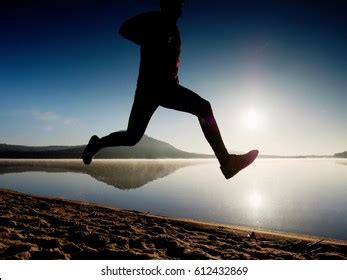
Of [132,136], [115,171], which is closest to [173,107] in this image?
[132,136]

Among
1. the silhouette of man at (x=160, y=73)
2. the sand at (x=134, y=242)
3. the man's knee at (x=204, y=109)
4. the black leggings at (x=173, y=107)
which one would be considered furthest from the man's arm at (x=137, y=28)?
the sand at (x=134, y=242)

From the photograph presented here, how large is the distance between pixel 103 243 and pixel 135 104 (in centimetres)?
326

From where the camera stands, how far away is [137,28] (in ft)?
11.0

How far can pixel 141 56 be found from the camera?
340cm

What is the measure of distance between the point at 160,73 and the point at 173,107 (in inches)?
15.0

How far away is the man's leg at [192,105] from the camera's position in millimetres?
3381

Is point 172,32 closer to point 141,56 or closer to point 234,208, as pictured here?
point 141,56

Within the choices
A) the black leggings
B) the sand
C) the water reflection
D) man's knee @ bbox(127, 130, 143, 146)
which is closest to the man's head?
the black leggings

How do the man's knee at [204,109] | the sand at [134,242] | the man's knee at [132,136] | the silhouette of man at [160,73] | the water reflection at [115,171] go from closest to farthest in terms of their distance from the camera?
the silhouette of man at [160,73] < the man's knee at [204,109] < the man's knee at [132,136] < the sand at [134,242] < the water reflection at [115,171]

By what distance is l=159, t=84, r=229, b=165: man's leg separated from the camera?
338 centimetres

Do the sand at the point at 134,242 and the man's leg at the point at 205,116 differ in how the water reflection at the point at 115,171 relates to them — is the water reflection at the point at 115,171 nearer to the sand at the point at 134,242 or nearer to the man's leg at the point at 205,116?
the sand at the point at 134,242

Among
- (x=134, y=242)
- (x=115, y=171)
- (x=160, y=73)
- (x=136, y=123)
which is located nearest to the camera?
(x=160, y=73)

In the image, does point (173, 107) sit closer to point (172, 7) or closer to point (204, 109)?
point (204, 109)

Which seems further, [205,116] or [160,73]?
[205,116]
